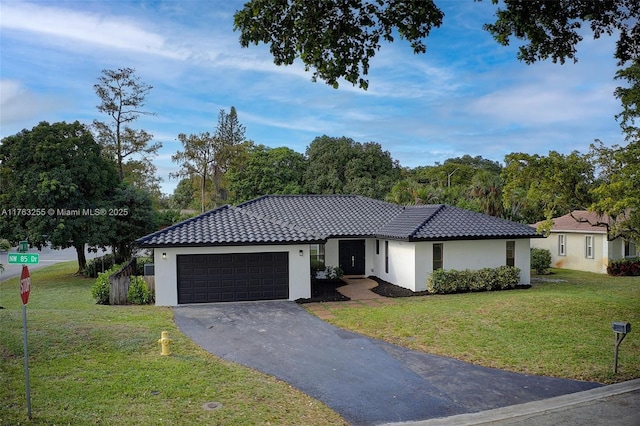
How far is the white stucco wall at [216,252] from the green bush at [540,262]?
52.9 ft

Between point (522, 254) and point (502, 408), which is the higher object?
point (522, 254)

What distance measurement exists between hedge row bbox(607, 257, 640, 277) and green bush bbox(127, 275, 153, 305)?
24260mm

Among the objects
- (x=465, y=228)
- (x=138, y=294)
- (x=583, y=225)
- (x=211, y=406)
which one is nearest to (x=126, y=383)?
(x=211, y=406)

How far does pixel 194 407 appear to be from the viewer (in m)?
7.28

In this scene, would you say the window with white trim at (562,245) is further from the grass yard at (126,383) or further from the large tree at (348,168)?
the grass yard at (126,383)

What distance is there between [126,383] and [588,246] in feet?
92.0

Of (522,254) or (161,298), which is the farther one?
(522,254)

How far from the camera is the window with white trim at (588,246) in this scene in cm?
2808

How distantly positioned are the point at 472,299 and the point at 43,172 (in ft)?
71.0

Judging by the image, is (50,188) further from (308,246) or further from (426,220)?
(426,220)

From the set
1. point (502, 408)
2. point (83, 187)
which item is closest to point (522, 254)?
point (502, 408)

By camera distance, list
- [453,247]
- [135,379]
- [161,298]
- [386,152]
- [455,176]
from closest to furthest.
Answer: [135,379], [161,298], [453,247], [386,152], [455,176]

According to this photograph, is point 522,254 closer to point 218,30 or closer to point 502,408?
point 502,408

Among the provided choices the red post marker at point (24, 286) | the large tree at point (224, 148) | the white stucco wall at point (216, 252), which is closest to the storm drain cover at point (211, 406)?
the red post marker at point (24, 286)
